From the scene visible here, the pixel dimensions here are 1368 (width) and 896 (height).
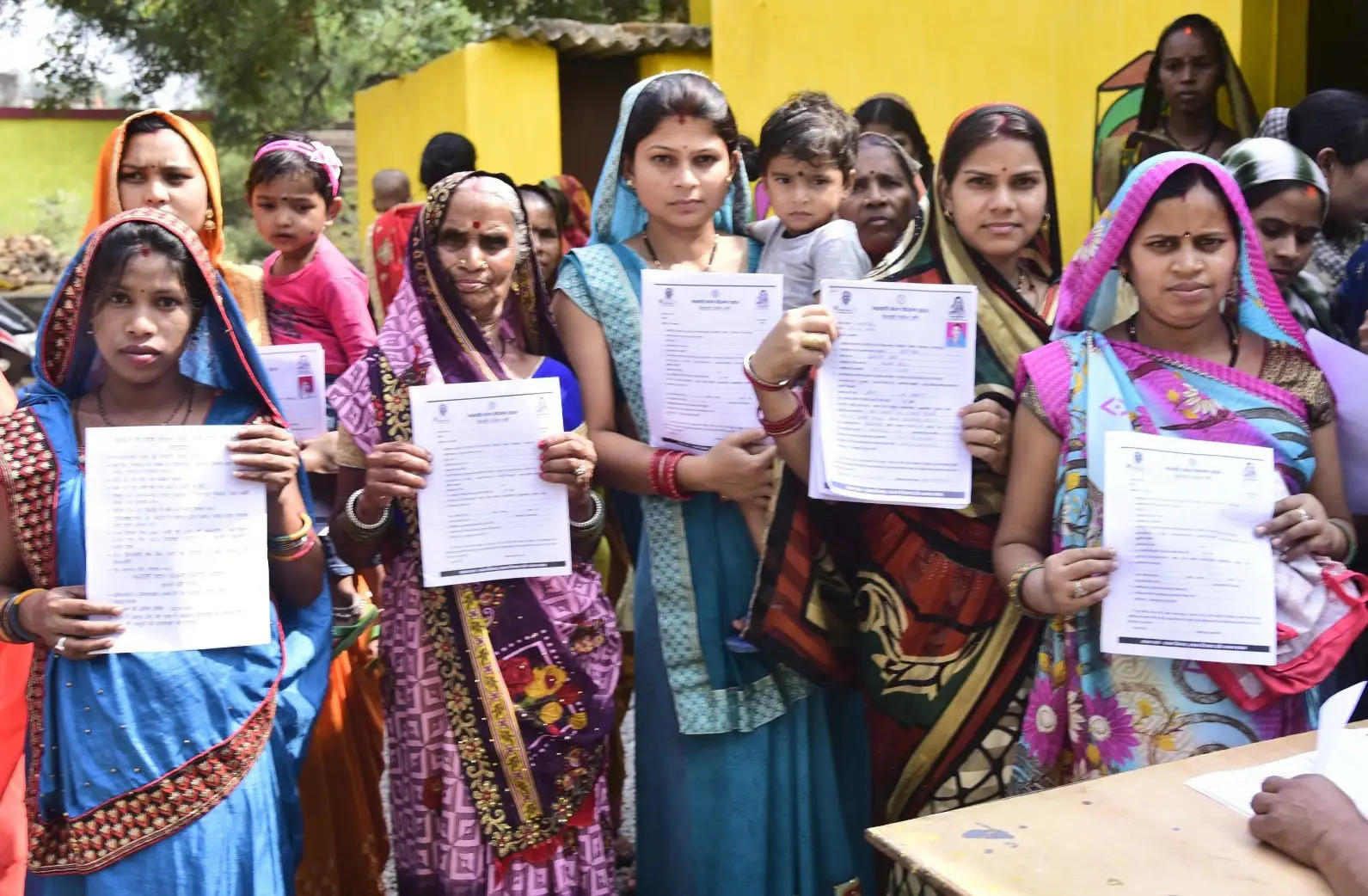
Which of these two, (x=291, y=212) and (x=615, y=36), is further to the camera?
(x=615, y=36)

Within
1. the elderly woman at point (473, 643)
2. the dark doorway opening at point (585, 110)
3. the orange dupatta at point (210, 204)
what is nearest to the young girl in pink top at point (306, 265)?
the orange dupatta at point (210, 204)

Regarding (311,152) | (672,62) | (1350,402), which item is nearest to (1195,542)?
(1350,402)

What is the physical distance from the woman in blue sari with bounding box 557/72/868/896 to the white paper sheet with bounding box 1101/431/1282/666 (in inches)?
34.1

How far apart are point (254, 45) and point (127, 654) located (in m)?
18.7

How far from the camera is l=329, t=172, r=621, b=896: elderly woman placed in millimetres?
3037

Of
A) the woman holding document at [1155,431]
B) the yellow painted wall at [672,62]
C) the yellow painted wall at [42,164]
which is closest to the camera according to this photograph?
the woman holding document at [1155,431]

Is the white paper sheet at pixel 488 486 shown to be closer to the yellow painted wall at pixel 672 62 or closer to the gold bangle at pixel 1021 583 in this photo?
the gold bangle at pixel 1021 583

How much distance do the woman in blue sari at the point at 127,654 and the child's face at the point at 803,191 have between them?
4.93ft

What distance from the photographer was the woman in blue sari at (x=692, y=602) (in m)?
3.21

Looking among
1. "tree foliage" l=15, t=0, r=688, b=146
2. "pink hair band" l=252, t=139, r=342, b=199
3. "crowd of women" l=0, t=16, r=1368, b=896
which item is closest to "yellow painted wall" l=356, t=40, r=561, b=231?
"tree foliage" l=15, t=0, r=688, b=146

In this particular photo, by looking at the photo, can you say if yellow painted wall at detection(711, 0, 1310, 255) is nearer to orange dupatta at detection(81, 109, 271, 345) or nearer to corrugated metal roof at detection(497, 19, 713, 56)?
corrugated metal roof at detection(497, 19, 713, 56)

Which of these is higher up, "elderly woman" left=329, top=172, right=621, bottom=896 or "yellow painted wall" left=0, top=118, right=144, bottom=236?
"yellow painted wall" left=0, top=118, right=144, bottom=236

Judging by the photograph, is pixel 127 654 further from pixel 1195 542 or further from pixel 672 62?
pixel 672 62

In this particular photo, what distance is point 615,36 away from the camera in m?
12.5
